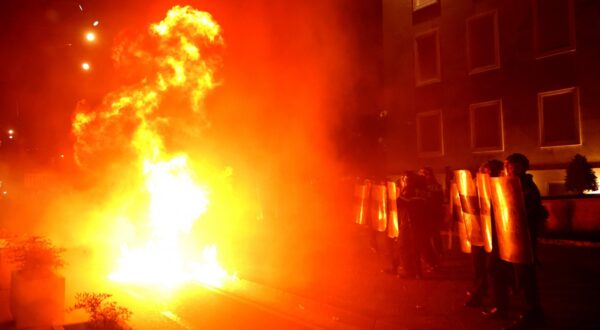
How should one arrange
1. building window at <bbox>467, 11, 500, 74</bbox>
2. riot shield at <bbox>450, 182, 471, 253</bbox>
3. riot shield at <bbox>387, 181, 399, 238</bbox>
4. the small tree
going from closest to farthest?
riot shield at <bbox>450, 182, 471, 253</bbox>
riot shield at <bbox>387, 181, 399, 238</bbox>
the small tree
building window at <bbox>467, 11, 500, 74</bbox>

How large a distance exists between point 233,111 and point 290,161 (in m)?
3.50

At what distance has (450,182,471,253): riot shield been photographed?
23.3 feet

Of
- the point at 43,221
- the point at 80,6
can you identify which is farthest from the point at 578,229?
the point at 43,221

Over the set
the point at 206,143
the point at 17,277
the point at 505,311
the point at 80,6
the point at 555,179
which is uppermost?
the point at 80,6

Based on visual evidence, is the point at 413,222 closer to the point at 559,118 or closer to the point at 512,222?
the point at 512,222

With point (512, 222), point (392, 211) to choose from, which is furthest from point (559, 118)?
point (512, 222)

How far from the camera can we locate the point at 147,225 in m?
10.4

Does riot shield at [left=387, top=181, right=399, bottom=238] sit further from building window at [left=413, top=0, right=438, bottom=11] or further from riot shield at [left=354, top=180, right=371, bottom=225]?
building window at [left=413, top=0, right=438, bottom=11]

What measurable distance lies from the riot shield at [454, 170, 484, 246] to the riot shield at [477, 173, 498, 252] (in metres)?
0.14

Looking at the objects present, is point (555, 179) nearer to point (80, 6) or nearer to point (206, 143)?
point (206, 143)

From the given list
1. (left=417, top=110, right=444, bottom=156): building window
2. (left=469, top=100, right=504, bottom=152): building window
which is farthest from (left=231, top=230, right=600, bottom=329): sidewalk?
(left=417, top=110, right=444, bottom=156): building window

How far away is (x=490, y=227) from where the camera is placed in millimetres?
5750

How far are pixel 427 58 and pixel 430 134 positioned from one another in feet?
11.5

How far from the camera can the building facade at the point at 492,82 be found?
53.2ft
